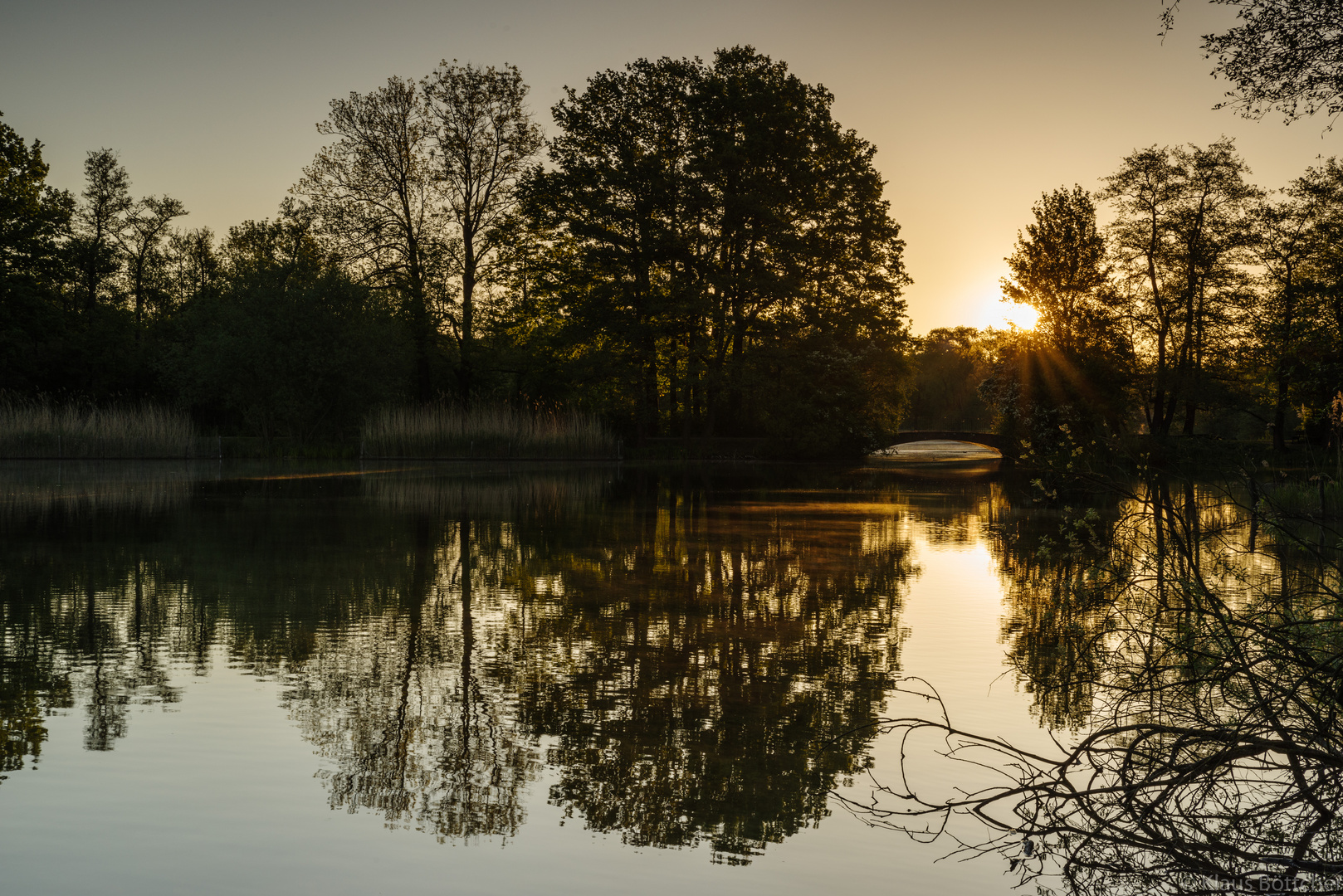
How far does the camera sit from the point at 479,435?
119ft

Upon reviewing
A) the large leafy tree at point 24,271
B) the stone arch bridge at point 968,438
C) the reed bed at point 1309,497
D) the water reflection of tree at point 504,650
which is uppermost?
the large leafy tree at point 24,271

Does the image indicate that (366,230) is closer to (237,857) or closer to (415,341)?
(415,341)

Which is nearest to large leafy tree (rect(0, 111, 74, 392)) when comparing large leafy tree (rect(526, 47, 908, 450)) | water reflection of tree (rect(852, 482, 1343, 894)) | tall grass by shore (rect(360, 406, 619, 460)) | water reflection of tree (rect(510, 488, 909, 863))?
tall grass by shore (rect(360, 406, 619, 460))

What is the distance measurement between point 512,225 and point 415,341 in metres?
6.19

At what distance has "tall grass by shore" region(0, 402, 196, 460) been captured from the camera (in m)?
31.2

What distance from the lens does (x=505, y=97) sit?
4522 centimetres

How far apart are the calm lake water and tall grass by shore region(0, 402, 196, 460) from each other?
20.1m

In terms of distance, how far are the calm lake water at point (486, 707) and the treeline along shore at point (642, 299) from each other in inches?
972

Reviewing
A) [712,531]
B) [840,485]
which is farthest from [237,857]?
[840,485]

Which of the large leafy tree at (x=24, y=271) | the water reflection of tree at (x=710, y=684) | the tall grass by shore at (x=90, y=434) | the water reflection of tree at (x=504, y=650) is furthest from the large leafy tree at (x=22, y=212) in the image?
the water reflection of tree at (x=710, y=684)

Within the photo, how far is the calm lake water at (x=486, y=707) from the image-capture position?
13.2ft

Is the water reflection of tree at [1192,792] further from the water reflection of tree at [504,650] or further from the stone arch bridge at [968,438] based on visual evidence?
the stone arch bridge at [968,438]

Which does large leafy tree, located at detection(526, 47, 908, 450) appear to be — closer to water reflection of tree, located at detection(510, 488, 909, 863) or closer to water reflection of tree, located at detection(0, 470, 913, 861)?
water reflection of tree, located at detection(0, 470, 913, 861)

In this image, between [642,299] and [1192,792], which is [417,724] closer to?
[1192,792]
